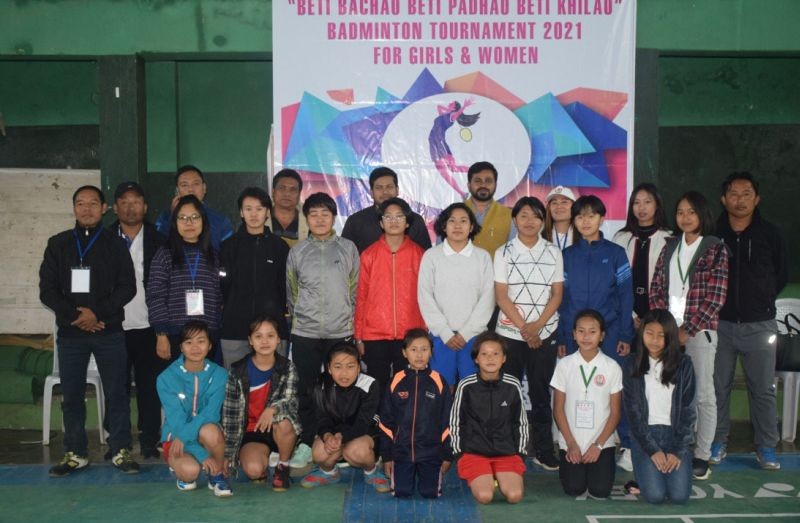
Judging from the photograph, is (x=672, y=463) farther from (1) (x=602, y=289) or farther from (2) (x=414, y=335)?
(2) (x=414, y=335)

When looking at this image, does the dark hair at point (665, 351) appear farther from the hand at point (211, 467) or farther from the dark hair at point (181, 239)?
the dark hair at point (181, 239)

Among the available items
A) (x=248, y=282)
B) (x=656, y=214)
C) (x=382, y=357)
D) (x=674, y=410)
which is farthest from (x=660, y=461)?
(x=248, y=282)

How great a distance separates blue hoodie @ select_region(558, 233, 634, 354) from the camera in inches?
176

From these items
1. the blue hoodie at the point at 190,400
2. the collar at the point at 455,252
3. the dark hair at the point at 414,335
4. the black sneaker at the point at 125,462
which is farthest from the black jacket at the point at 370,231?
the black sneaker at the point at 125,462

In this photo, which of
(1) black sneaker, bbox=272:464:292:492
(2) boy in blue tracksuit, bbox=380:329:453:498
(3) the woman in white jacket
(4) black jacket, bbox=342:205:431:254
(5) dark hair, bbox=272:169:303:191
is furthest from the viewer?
(5) dark hair, bbox=272:169:303:191

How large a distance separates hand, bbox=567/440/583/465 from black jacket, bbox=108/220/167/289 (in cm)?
257

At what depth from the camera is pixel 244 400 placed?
4.29 metres

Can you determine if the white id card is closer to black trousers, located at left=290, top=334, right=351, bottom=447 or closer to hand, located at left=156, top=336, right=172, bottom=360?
black trousers, located at left=290, top=334, right=351, bottom=447

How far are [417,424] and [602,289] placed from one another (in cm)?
128

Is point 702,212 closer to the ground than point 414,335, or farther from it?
farther from it

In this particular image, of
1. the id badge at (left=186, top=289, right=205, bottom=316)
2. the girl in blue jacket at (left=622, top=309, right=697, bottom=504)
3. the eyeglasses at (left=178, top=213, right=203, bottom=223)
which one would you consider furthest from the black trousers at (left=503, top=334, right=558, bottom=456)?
the eyeglasses at (left=178, top=213, right=203, bottom=223)

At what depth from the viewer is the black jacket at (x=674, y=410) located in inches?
159

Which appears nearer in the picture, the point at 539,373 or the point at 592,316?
the point at 592,316

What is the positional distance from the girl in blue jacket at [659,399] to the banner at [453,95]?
1.73 m
